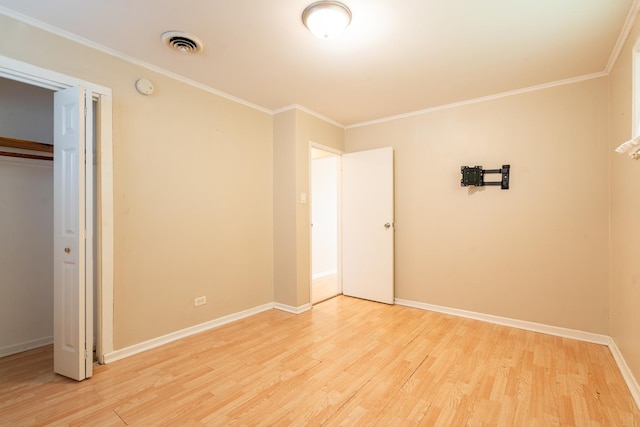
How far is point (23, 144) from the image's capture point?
2537mm

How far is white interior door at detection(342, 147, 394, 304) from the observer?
4.02 m

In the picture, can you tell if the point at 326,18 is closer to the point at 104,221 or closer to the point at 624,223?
the point at 104,221

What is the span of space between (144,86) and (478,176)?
3470mm

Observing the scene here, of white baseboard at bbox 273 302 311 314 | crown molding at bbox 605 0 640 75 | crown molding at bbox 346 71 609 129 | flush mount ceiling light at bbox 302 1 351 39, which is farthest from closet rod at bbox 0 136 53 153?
crown molding at bbox 605 0 640 75

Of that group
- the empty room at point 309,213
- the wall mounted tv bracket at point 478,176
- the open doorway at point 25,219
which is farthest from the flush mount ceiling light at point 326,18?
the open doorway at point 25,219

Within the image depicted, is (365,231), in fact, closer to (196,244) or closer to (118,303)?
(196,244)

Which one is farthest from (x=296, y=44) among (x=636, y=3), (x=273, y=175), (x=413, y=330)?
(x=413, y=330)

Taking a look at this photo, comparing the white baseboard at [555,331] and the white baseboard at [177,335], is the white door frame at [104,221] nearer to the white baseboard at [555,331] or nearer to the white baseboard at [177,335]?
the white baseboard at [177,335]

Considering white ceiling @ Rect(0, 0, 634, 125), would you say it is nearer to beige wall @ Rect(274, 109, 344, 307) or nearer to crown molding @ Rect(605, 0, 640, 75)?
crown molding @ Rect(605, 0, 640, 75)

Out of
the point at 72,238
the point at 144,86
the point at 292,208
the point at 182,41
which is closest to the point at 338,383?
the point at 292,208

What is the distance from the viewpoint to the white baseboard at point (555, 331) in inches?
83.4

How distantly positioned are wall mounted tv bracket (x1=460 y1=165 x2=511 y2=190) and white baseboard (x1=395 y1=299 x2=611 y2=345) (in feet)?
4.75

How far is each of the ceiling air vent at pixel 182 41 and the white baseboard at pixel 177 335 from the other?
2.50 metres

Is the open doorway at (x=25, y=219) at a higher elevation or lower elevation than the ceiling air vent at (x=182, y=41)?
lower
